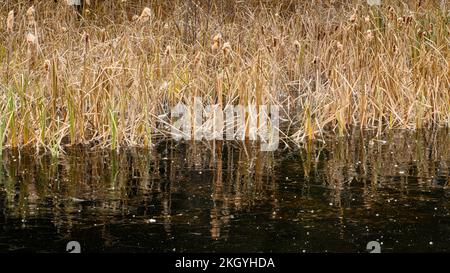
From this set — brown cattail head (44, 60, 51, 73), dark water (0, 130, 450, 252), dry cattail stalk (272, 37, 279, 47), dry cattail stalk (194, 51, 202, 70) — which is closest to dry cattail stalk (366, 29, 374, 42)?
dry cattail stalk (272, 37, 279, 47)

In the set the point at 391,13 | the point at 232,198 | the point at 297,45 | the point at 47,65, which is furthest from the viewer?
the point at 297,45

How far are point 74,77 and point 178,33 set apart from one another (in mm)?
2360

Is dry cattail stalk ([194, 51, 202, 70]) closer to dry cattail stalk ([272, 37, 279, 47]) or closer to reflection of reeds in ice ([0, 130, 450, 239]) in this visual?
dry cattail stalk ([272, 37, 279, 47])

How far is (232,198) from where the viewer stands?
644 centimetres

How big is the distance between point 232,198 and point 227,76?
272cm

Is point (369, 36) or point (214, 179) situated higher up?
point (369, 36)

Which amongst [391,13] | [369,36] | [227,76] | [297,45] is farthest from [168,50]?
[391,13]

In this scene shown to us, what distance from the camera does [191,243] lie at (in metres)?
5.46

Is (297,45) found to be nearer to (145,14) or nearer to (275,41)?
(275,41)

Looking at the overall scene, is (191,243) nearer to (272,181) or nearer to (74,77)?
(272,181)

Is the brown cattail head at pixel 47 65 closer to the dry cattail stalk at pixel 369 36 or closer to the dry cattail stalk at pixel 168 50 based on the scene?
the dry cattail stalk at pixel 168 50

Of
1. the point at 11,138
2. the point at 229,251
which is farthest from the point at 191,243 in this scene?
the point at 11,138

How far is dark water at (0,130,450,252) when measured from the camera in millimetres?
5516

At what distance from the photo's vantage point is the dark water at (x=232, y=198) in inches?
217
